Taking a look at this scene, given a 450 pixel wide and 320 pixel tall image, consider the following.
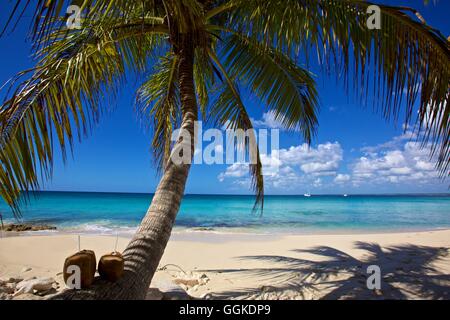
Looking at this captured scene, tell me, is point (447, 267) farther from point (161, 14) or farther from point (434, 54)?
point (161, 14)

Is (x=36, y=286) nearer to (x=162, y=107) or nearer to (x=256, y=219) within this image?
(x=162, y=107)

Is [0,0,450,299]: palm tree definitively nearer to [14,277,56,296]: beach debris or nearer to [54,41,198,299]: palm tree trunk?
[54,41,198,299]: palm tree trunk

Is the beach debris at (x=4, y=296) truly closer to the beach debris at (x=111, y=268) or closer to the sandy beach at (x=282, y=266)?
the sandy beach at (x=282, y=266)

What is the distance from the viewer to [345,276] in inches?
174

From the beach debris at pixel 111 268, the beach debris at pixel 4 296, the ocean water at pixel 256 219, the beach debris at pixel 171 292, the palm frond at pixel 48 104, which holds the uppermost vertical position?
the palm frond at pixel 48 104

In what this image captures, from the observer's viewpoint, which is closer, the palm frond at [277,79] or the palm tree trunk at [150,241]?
the palm tree trunk at [150,241]

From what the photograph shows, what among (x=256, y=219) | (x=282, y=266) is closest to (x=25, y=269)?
(x=282, y=266)

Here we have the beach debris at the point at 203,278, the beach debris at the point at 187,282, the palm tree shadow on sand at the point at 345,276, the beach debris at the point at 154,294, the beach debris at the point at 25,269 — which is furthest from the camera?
the beach debris at the point at 25,269

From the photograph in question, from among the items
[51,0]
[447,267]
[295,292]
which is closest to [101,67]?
[51,0]

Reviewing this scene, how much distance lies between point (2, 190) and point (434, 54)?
3.66 meters

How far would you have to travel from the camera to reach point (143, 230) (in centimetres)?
220

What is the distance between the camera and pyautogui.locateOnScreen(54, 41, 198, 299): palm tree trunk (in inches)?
69.6

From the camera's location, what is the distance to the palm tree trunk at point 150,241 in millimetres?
1768

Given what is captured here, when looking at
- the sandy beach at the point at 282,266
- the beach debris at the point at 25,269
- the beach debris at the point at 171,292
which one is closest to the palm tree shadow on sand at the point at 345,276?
the sandy beach at the point at 282,266
